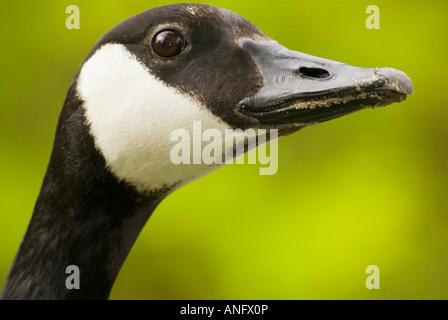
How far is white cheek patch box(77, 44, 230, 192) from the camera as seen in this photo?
1.98 meters

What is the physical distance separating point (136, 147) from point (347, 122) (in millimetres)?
2621

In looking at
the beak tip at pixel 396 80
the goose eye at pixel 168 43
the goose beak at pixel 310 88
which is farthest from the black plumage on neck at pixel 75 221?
the beak tip at pixel 396 80

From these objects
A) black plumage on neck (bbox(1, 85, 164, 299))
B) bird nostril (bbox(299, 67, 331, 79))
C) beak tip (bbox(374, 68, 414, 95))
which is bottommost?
black plumage on neck (bbox(1, 85, 164, 299))

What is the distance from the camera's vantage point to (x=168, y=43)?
6.61 feet

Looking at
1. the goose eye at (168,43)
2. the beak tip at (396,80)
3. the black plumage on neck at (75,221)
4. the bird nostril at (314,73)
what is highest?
the goose eye at (168,43)

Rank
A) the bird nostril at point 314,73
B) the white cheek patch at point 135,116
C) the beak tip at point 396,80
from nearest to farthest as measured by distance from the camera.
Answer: the beak tip at point 396,80, the bird nostril at point 314,73, the white cheek patch at point 135,116

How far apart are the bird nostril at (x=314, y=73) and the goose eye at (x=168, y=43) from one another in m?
0.38

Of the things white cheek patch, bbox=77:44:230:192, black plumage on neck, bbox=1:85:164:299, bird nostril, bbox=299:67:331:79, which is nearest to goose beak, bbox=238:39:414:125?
bird nostril, bbox=299:67:331:79

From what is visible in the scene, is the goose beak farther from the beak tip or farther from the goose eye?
the goose eye

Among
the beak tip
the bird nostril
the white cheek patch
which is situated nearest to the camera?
the beak tip

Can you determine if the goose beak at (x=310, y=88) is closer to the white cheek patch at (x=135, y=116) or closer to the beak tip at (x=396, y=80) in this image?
the beak tip at (x=396, y=80)

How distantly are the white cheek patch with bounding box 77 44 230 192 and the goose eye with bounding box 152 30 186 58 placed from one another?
77 mm

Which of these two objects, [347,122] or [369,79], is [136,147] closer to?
[369,79]

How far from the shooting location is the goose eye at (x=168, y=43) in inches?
79.3
